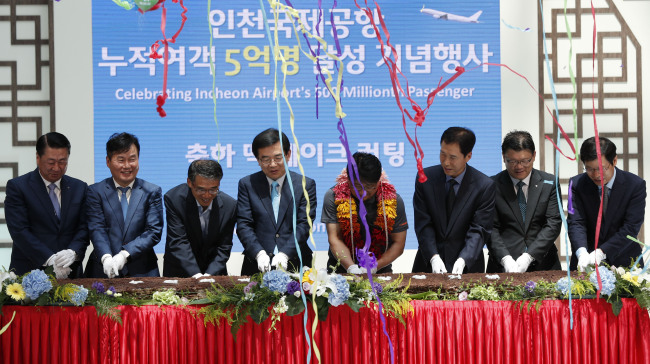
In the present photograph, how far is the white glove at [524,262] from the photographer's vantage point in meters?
3.40

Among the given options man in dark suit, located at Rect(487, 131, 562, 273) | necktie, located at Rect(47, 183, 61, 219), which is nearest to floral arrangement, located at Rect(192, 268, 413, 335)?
man in dark suit, located at Rect(487, 131, 562, 273)

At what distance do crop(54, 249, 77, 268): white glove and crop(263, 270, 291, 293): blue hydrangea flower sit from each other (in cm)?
124

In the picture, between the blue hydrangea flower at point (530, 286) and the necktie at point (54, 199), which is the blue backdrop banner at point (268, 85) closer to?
the necktie at point (54, 199)

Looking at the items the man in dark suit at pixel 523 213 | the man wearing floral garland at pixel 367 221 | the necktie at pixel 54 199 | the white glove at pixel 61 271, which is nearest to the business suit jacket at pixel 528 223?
the man in dark suit at pixel 523 213

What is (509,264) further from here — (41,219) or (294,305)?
(41,219)

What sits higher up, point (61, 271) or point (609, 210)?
point (609, 210)

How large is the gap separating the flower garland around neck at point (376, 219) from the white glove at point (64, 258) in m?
1.28

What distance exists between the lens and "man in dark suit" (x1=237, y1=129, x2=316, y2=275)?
3.54m

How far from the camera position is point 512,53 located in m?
4.89

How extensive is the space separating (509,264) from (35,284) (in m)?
2.07

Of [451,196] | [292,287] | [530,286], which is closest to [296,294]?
[292,287]

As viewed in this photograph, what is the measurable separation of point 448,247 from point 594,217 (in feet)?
2.50

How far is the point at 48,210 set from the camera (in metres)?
3.56

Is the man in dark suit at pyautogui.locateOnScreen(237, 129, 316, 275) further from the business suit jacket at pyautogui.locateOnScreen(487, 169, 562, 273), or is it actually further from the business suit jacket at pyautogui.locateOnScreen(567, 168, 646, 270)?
the business suit jacket at pyautogui.locateOnScreen(567, 168, 646, 270)
